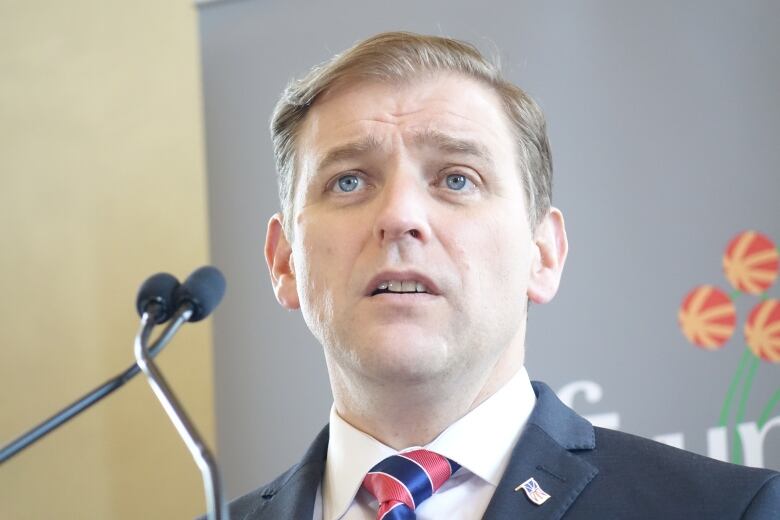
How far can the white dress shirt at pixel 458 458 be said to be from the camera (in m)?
1.73

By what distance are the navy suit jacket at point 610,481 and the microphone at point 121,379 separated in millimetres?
450

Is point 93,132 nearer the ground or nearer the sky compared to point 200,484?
nearer the sky

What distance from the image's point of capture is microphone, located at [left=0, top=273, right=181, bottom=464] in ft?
4.98

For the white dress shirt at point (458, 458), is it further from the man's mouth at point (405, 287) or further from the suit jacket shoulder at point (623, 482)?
the man's mouth at point (405, 287)

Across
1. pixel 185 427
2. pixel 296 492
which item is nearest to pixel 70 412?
pixel 185 427

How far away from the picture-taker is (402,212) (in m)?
1.69

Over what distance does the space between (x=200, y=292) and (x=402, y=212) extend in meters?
0.35

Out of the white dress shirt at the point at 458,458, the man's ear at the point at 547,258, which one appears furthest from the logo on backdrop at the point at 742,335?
the white dress shirt at the point at 458,458

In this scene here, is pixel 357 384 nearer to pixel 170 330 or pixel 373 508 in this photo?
pixel 373 508

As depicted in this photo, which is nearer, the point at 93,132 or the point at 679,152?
the point at 679,152

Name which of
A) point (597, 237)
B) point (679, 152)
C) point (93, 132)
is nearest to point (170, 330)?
point (597, 237)

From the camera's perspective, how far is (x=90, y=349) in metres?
3.18

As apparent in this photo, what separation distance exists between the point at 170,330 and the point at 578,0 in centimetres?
163

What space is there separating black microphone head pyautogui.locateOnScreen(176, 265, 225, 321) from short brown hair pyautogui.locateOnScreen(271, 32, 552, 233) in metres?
0.42
